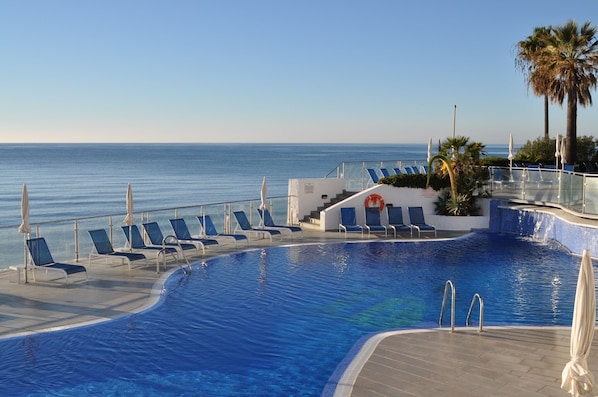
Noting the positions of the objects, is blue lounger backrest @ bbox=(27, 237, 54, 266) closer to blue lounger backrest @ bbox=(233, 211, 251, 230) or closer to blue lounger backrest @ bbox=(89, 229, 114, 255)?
blue lounger backrest @ bbox=(89, 229, 114, 255)

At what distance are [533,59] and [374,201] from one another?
52.3 ft

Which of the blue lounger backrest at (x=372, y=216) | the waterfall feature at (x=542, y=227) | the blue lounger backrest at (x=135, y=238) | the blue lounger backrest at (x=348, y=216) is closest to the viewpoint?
the blue lounger backrest at (x=135, y=238)

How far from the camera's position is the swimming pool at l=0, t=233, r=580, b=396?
734 cm

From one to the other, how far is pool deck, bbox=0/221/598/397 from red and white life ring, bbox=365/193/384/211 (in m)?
9.98

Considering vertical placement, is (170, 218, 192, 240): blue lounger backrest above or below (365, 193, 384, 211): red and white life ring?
below

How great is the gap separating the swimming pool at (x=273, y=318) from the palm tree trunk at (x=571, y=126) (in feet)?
42.5

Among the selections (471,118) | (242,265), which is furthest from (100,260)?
(471,118)

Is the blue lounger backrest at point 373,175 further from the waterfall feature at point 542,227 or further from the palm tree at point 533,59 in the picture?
the palm tree at point 533,59

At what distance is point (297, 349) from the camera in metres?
8.47

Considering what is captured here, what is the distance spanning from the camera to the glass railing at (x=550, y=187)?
16594 millimetres

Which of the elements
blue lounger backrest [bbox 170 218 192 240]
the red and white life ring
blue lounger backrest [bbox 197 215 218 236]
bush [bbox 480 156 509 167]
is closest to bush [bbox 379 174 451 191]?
the red and white life ring

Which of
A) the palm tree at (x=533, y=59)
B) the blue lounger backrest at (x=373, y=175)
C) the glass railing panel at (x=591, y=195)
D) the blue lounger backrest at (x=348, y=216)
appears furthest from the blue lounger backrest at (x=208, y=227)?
the palm tree at (x=533, y=59)

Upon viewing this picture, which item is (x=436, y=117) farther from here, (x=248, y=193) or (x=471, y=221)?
(x=471, y=221)

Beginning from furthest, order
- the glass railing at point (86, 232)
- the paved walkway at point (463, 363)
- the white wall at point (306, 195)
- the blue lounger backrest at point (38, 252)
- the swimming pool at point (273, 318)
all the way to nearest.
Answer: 1. the white wall at point (306, 195)
2. the glass railing at point (86, 232)
3. the blue lounger backrest at point (38, 252)
4. the swimming pool at point (273, 318)
5. the paved walkway at point (463, 363)
